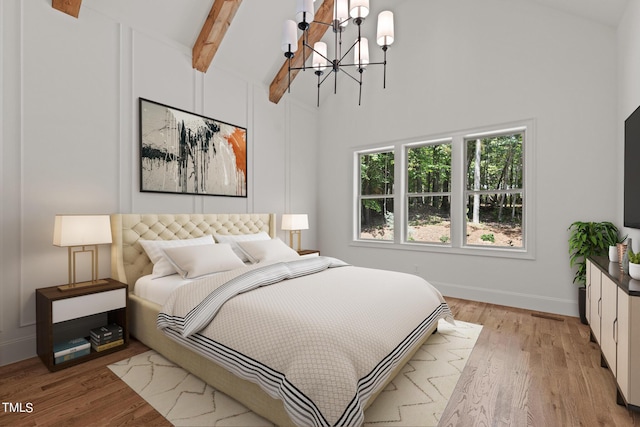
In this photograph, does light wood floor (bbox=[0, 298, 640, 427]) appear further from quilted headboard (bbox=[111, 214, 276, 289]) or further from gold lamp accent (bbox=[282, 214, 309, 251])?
gold lamp accent (bbox=[282, 214, 309, 251])

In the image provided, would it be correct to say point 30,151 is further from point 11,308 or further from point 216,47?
point 216,47

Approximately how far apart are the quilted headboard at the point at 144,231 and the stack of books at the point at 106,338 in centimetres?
46

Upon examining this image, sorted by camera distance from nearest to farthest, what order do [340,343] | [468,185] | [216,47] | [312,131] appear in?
[340,343] → [216,47] → [468,185] → [312,131]

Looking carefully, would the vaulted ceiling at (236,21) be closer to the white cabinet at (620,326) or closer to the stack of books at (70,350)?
the white cabinet at (620,326)

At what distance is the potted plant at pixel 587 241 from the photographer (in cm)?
311

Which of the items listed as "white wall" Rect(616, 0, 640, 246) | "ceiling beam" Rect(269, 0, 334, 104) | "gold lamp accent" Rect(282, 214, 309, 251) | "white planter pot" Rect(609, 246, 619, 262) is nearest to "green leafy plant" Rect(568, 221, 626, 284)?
"white wall" Rect(616, 0, 640, 246)

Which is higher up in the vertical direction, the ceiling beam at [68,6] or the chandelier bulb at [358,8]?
the ceiling beam at [68,6]

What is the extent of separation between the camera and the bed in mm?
1426

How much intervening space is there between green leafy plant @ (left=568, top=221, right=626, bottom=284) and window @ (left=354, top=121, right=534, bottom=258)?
18.7 inches

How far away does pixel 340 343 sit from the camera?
1542mm

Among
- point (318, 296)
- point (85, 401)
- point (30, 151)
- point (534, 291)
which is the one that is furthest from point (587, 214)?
point (30, 151)

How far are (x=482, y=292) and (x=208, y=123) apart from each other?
404 cm

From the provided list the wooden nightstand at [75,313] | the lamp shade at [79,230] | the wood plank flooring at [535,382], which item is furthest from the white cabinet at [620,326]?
the lamp shade at [79,230]

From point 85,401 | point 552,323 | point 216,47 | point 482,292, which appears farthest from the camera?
point 482,292
